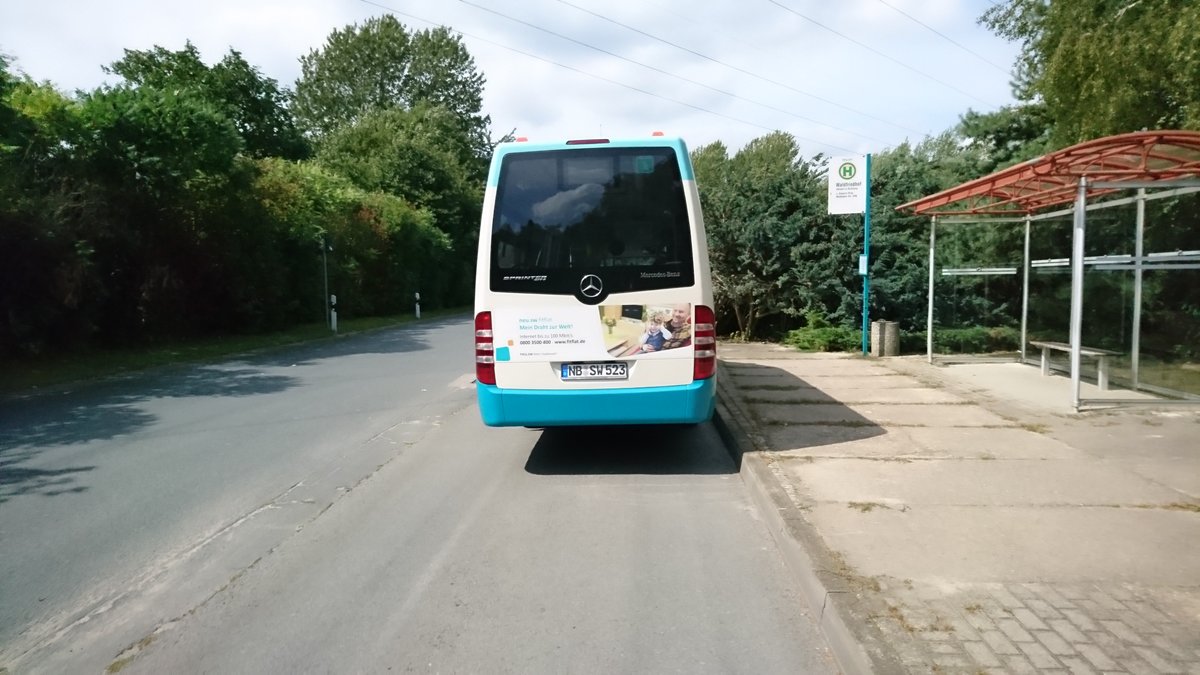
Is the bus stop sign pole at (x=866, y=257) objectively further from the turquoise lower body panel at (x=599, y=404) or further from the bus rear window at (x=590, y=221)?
the turquoise lower body panel at (x=599, y=404)

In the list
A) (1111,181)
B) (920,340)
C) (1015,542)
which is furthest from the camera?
(920,340)

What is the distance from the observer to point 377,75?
195 ft

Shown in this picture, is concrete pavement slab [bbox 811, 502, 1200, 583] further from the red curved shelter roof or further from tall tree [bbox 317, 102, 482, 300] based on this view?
tall tree [bbox 317, 102, 482, 300]

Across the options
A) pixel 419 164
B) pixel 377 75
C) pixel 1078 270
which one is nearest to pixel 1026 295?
pixel 1078 270

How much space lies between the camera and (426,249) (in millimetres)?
38719

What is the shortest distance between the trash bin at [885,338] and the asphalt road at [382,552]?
7.37 metres

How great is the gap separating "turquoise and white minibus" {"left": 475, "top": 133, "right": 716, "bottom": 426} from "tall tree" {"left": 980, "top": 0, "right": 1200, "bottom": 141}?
778cm

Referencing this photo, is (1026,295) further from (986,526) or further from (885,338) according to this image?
(986,526)

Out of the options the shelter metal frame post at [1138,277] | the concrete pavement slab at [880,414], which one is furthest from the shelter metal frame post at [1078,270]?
the shelter metal frame post at [1138,277]

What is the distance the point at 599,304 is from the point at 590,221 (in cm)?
73

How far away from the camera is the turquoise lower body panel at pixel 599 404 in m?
7.33

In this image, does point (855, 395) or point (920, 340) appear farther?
point (920, 340)

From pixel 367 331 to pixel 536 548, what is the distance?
70.4 feet

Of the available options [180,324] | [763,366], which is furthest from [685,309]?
[180,324]
